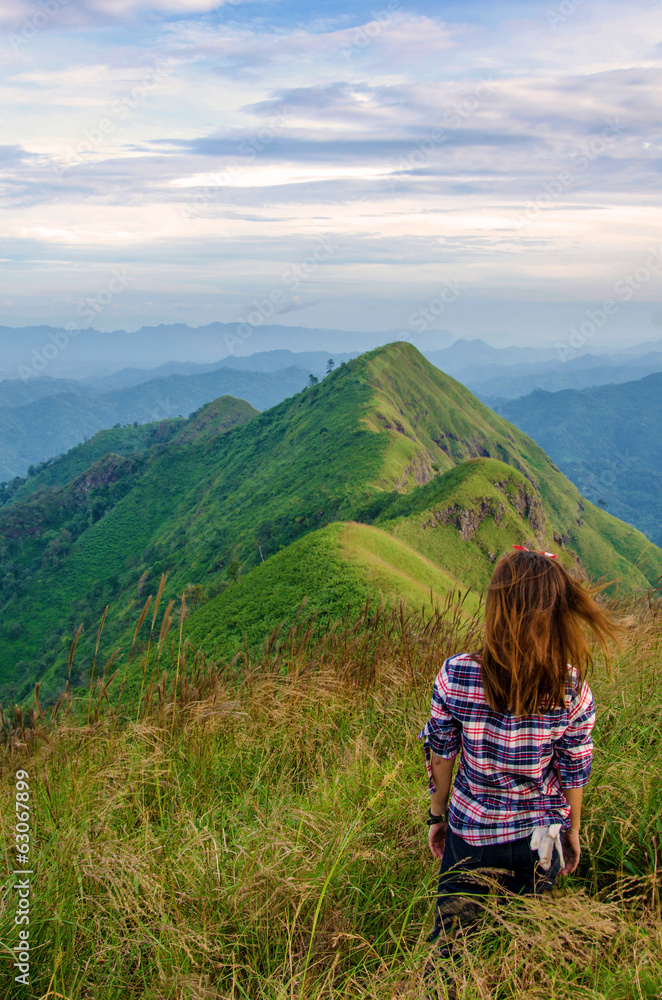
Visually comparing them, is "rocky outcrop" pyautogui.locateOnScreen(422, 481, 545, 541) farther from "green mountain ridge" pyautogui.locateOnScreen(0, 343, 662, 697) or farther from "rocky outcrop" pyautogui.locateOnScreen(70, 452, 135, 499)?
"rocky outcrop" pyautogui.locateOnScreen(70, 452, 135, 499)

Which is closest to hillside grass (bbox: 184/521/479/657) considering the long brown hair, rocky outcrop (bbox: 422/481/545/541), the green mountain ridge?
the green mountain ridge

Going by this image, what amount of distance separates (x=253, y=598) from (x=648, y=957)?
25.9 meters

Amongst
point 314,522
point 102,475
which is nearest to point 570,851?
point 314,522

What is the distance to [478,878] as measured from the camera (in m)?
2.51

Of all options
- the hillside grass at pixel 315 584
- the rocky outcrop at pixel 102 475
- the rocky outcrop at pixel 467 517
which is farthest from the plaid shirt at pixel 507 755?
the rocky outcrop at pixel 102 475

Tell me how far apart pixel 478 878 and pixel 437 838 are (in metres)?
0.38

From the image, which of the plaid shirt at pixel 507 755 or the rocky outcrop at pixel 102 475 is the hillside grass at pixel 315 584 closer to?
the plaid shirt at pixel 507 755

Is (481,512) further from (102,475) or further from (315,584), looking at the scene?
(102,475)

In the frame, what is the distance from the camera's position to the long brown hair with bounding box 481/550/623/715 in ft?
8.11

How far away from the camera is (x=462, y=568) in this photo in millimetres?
40844

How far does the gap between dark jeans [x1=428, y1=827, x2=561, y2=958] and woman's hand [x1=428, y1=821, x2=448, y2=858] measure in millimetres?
154

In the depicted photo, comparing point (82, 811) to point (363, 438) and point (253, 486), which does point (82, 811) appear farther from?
point (253, 486)

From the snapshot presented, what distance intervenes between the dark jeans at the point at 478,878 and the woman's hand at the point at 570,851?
9 centimetres

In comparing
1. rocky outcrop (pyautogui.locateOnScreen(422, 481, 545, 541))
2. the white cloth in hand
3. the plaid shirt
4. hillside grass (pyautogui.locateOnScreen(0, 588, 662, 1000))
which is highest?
the plaid shirt
